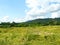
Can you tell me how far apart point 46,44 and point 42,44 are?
437 mm

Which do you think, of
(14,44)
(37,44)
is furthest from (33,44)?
(14,44)

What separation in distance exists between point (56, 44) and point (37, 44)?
1.74m

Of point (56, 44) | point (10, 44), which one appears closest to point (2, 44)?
point (10, 44)

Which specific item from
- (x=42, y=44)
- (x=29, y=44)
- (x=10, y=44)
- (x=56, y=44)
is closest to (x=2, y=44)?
(x=10, y=44)

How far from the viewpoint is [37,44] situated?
62.7ft

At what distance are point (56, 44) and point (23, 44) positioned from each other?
3.05 meters

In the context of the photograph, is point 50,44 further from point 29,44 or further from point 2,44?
point 2,44

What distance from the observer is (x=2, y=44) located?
18.5 metres

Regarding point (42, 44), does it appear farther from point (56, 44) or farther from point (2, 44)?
point (2, 44)

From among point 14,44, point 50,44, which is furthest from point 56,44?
point 14,44

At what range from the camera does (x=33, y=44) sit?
63.5 ft

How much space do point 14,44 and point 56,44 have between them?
385 cm

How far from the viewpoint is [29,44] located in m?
19.0

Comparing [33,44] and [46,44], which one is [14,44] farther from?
[46,44]
